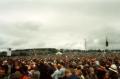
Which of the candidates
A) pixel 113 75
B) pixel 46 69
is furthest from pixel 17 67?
pixel 113 75

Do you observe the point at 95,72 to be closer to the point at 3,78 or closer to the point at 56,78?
the point at 56,78

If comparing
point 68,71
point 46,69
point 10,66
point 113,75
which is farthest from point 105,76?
point 10,66

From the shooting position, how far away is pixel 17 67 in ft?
57.3

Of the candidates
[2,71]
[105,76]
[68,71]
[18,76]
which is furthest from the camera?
[105,76]

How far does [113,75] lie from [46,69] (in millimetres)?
Answer: 3410

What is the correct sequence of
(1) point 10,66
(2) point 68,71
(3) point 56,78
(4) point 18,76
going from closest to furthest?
(4) point 18,76, (2) point 68,71, (3) point 56,78, (1) point 10,66

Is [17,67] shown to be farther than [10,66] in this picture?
No

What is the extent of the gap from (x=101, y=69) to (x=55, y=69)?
7.04 ft

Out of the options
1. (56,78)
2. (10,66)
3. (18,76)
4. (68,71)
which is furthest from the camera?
(10,66)

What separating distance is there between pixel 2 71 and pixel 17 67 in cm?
412

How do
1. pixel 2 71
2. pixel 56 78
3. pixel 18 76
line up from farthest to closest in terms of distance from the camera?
pixel 56 78 → pixel 2 71 → pixel 18 76

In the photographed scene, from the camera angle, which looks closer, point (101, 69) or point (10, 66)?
point (101, 69)

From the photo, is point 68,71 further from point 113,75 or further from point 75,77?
point 113,75

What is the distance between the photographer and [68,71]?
14.3 m
